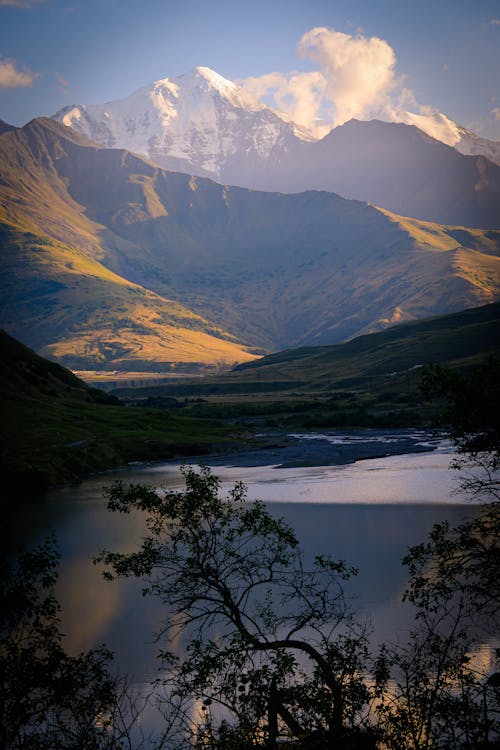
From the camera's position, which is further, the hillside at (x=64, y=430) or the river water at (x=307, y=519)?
the hillside at (x=64, y=430)

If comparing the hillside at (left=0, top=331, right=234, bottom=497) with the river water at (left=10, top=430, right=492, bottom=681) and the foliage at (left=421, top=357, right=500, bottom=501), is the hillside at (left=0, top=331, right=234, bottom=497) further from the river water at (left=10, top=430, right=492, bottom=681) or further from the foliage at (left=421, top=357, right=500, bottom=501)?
the foliage at (left=421, top=357, right=500, bottom=501)

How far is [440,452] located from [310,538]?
61.6 meters

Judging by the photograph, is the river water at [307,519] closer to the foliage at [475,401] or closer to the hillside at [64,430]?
the hillside at [64,430]

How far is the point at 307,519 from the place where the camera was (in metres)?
77.2

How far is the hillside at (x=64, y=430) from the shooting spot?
371ft

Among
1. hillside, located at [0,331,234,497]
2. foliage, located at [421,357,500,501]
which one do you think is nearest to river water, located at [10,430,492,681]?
hillside, located at [0,331,234,497]

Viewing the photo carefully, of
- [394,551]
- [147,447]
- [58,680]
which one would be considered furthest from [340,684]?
[147,447]

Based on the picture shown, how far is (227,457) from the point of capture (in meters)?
135

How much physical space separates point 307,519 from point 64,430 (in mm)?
65127

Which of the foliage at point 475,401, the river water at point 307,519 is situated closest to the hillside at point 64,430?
the river water at point 307,519

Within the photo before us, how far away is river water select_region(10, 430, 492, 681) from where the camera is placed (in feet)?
156

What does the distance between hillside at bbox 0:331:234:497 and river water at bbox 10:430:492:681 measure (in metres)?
6.35

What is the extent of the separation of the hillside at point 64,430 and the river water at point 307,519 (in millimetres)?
6350

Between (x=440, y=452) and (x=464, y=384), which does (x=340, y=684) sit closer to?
(x=464, y=384)
